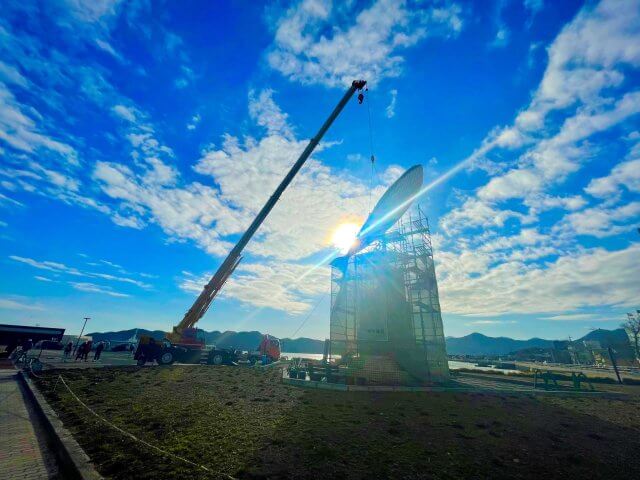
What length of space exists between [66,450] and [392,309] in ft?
67.3

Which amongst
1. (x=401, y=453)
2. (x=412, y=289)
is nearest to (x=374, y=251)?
(x=412, y=289)

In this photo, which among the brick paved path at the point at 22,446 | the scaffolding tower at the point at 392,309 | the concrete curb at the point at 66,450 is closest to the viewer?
the concrete curb at the point at 66,450

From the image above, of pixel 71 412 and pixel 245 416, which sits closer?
pixel 71 412

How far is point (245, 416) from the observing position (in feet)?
29.0

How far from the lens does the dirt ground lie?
539 cm

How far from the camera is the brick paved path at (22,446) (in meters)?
4.88

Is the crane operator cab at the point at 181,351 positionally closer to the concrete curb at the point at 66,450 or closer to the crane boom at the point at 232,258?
the crane boom at the point at 232,258

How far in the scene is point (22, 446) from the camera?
5.97 metres

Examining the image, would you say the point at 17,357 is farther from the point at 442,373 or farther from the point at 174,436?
the point at 442,373

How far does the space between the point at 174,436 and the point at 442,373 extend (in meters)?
19.1

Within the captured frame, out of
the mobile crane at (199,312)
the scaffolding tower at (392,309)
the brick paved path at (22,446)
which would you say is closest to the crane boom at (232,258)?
the mobile crane at (199,312)

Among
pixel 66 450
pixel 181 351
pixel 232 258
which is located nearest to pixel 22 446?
pixel 66 450

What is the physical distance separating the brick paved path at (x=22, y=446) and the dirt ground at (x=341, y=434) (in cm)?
59

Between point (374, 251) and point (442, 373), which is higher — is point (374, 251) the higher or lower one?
the higher one
